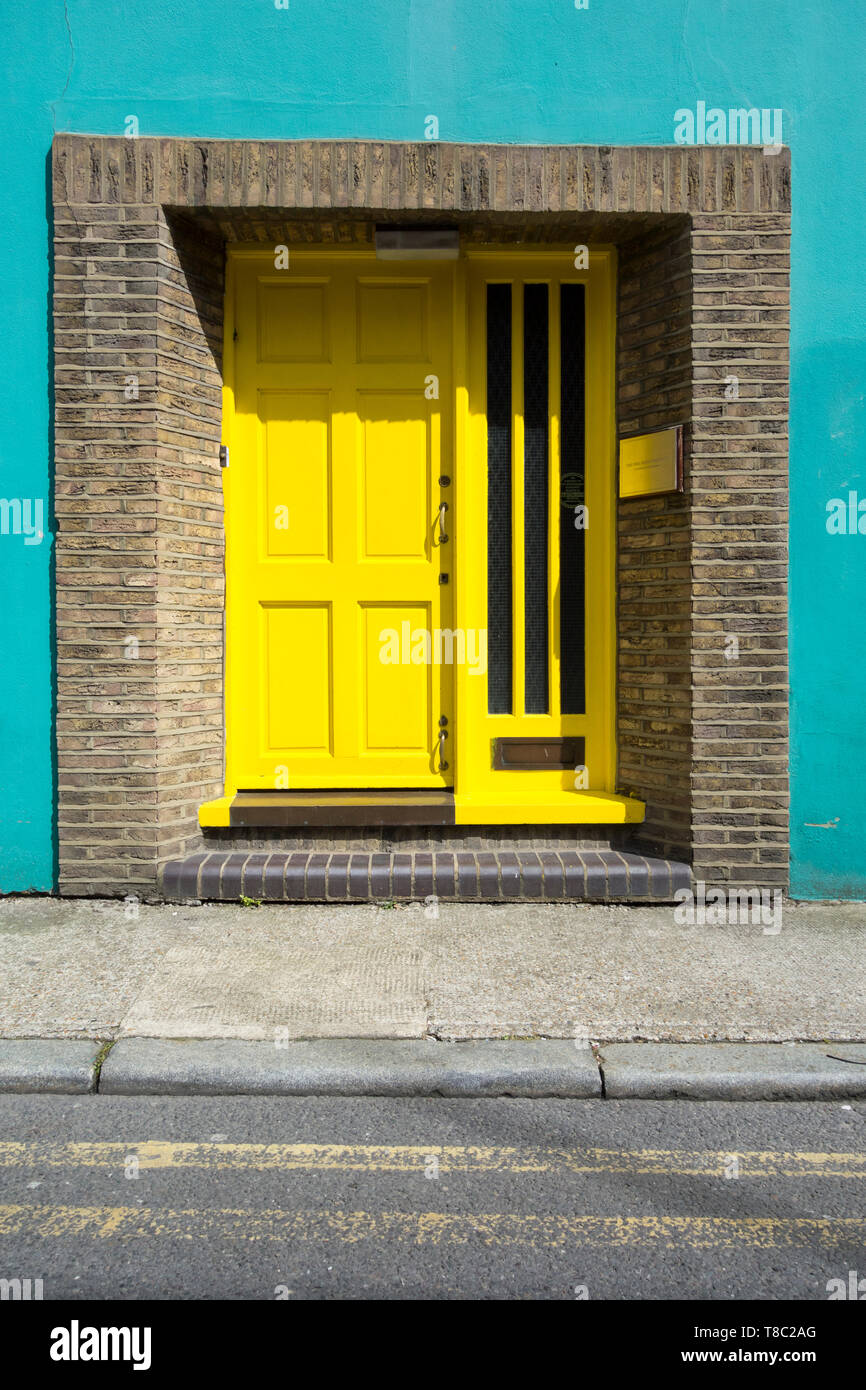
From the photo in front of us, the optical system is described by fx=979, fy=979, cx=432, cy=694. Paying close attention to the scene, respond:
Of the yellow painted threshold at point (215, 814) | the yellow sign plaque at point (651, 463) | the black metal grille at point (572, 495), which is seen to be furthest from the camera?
the black metal grille at point (572, 495)

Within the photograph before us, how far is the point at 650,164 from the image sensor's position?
5172mm

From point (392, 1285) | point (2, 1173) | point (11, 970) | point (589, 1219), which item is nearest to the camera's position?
point (392, 1285)

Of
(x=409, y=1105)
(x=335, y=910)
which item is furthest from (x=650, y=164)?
(x=409, y=1105)

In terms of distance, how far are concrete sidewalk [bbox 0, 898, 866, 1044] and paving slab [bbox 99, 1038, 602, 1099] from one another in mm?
148

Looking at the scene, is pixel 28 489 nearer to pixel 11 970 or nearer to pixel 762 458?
pixel 11 970

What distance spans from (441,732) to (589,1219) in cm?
334

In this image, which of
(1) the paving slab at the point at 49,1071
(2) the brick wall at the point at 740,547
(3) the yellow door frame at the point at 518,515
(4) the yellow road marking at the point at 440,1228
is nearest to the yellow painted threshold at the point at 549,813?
(3) the yellow door frame at the point at 518,515

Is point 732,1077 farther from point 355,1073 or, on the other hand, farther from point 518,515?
point 518,515

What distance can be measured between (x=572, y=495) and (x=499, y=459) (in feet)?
1.57

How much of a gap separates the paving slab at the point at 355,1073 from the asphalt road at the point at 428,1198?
6 centimetres

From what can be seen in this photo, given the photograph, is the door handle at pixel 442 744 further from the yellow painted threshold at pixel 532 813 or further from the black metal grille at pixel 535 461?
the black metal grille at pixel 535 461

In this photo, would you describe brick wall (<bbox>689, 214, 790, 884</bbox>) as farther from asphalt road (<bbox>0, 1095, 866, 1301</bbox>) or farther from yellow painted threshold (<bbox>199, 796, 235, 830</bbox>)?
yellow painted threshold (<bbox>199, 796, 235, 830</bbox>)

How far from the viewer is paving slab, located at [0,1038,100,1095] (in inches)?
133

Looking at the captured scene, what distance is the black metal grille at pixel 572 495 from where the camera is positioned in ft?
18.8
